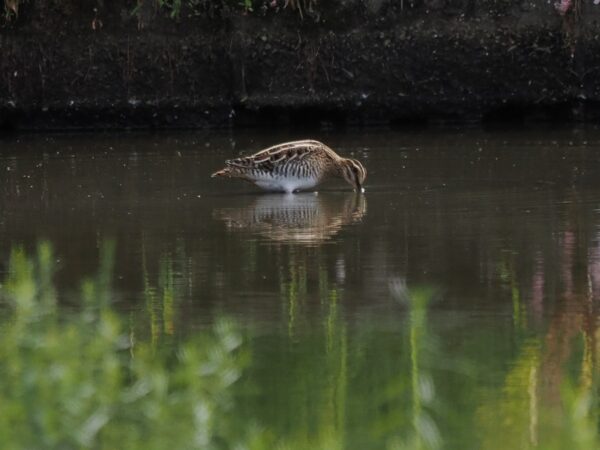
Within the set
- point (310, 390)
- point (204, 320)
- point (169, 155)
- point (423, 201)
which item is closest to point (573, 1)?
point (169, 155)

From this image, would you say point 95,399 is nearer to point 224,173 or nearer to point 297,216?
point 297,216

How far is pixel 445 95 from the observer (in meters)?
15.2

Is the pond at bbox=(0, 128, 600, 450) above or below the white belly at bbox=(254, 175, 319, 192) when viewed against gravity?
above

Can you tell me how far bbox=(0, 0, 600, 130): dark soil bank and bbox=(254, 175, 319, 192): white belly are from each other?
353cm

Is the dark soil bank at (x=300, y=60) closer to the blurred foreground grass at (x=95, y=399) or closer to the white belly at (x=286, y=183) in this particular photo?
the white belly at (x=286, y=183)

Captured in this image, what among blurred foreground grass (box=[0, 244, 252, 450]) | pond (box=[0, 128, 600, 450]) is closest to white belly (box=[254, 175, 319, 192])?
pond (box=[0, 128, 600, 450])

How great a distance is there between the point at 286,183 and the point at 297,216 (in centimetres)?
128

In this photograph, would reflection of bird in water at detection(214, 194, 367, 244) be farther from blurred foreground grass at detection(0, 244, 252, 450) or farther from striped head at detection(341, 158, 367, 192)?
blurred foreground grass at detection(0, 244, 252, 450)

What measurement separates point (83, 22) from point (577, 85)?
459cm

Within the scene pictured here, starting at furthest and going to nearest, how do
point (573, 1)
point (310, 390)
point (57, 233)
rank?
point (573, 1) < point (57, 233) < point (310, 390)

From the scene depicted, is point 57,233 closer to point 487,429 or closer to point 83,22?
point 487,429

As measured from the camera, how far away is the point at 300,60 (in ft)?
49.6

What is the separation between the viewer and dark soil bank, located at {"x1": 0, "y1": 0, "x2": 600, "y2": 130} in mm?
15078

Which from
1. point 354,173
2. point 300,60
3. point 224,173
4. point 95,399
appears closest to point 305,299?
point 95,399
